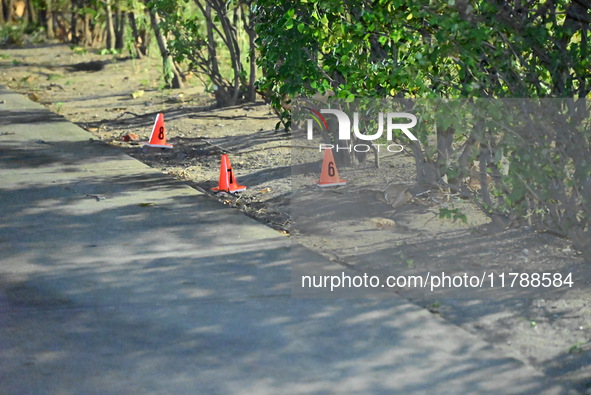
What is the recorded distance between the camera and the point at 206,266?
6.18 m

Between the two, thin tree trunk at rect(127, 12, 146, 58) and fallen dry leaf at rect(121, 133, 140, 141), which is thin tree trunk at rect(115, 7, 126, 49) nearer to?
thin tree trunk at rect(127, 12, 146, 58)

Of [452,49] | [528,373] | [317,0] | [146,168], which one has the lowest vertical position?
[528,373]

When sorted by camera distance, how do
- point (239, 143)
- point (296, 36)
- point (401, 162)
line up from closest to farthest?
1. point (296, 36)
2. point (401, 162)
3. point (239, 143)

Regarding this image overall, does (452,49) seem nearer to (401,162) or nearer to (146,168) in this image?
(401,162)

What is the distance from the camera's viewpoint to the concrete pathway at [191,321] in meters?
4.43

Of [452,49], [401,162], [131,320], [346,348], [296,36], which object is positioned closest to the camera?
[346,348]

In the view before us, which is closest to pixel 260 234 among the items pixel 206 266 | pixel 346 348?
pixel 206 266

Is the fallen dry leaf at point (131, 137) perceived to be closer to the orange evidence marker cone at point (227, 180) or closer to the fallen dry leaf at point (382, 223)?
the orange evidence marker cone at point (227, 180)

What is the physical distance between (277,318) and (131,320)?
880mm

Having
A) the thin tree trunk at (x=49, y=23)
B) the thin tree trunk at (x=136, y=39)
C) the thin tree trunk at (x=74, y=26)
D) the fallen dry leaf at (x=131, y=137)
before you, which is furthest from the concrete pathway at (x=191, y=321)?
the thin tree trunk at (x=49, y=23)

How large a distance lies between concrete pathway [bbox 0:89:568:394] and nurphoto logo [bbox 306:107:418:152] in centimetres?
127

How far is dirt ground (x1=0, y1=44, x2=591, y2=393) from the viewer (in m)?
5.07

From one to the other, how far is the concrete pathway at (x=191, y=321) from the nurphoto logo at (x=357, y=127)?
127 cm

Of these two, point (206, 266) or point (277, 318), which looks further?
point (206, 266)
